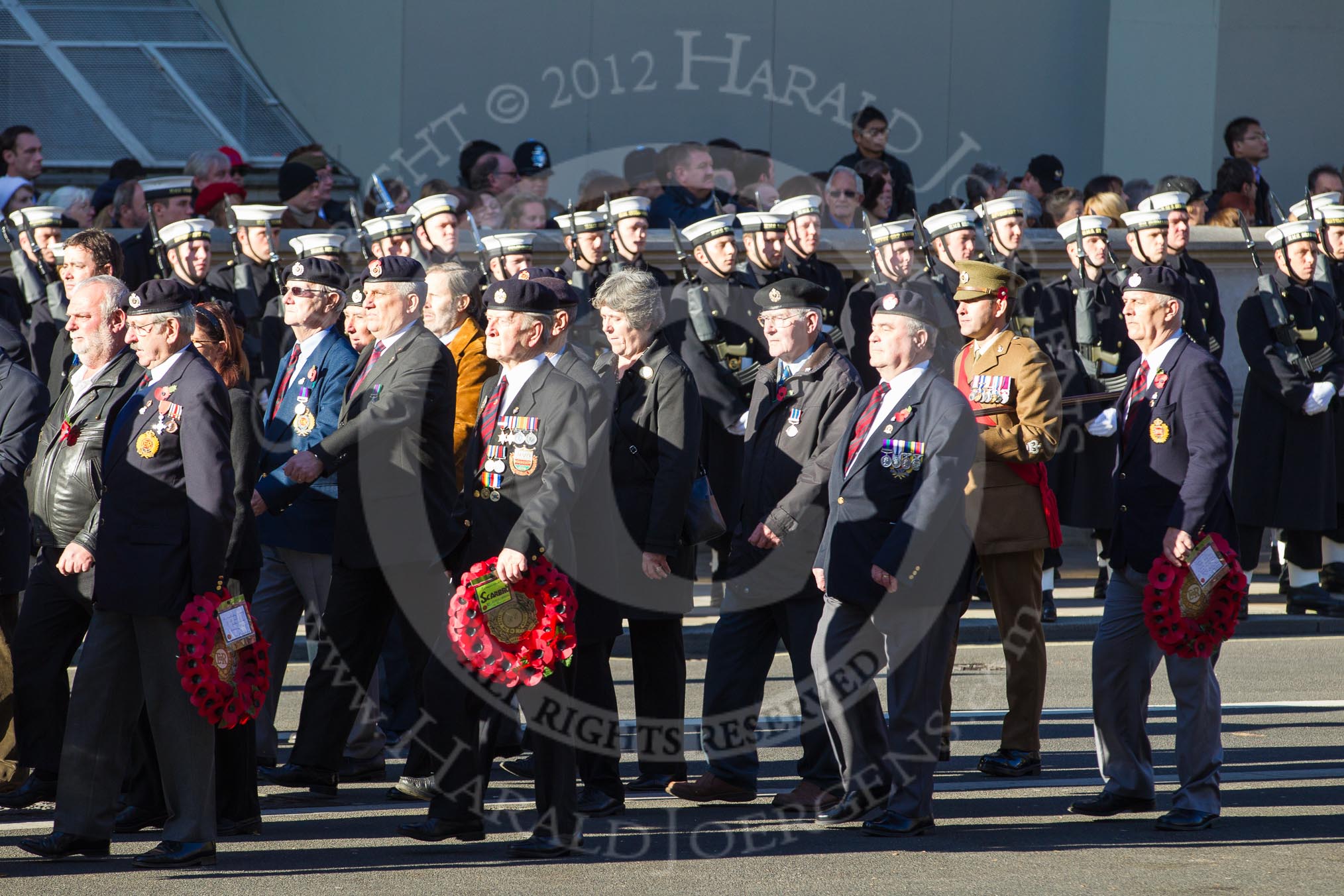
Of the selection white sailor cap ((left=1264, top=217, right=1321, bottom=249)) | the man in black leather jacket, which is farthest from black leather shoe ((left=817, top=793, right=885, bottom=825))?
white sailor cap ((left=1264, top=217, right=1321, bottom=249))

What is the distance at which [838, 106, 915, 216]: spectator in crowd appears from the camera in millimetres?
13797

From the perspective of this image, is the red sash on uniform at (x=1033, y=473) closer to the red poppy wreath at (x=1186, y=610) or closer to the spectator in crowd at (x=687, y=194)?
the red poppy wreath at (x=1186, y=610)

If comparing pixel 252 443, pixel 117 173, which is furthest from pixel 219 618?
pixel 117 173

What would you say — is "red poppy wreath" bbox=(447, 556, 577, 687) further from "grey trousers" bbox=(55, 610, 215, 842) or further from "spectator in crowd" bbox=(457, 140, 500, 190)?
"spectator in crowd" bbox=(457, 140, 500, 190)

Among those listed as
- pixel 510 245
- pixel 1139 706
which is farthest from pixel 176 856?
pixel 510 245

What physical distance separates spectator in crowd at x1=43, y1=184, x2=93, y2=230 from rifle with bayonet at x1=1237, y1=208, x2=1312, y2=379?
23.1ft

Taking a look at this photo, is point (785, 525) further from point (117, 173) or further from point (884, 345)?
point (117, 173)

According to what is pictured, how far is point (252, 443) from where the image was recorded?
6.69 meters

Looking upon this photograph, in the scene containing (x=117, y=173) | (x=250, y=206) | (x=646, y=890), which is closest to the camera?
(x=646, y=890)

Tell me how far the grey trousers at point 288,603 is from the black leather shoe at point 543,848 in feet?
4.45

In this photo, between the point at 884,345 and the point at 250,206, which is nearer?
the point at 884,345

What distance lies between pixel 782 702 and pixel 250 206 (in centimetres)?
427

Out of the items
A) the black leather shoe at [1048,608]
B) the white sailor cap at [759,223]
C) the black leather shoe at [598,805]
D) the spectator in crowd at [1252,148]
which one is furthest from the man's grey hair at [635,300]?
the spectator in crowd at [1252,148]

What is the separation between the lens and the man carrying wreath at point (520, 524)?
247 inches
